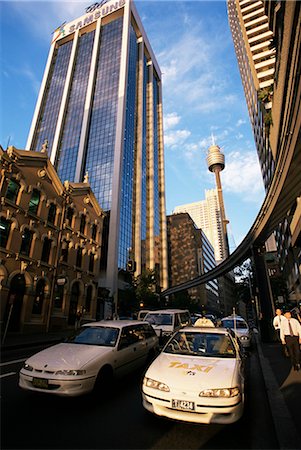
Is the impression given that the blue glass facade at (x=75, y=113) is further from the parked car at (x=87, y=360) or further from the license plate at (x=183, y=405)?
the license plate at (x=183, y=405)

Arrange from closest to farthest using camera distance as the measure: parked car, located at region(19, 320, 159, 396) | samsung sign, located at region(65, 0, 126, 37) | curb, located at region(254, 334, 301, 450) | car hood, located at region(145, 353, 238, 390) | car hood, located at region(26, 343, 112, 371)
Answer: curb, located at region(254, 334, 301, 450) → car hood, located at region(145, 353, 238, 390) → parked car, located at region(19, 320, 159, 396) → car hood, located at region(26, 343, 112, 371) → samsung sign, located at region(65, 0, 126, 37)

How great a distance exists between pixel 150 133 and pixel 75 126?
2880cm

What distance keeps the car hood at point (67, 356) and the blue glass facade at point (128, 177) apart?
1771 inches

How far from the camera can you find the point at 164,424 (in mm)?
4422

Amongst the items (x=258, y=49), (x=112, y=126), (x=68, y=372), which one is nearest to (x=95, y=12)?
(x=112, y=126)

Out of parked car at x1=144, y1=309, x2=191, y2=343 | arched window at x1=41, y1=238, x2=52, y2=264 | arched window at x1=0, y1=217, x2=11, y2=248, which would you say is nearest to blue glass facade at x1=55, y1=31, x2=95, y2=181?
arched window at x1=41, y1=238, x2=52, y2=264

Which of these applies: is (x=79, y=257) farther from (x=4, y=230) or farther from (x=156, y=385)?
(x=156, y=385)

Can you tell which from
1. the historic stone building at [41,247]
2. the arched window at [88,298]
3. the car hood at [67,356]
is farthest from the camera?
the arched window at [88,298]

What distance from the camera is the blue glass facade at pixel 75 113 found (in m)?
63.8

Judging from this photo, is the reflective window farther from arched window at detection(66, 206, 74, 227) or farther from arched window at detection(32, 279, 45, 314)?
arched window at detection(32, 279, 45, 314)

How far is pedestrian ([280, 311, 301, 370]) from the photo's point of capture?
24.8 feet

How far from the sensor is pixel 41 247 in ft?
69.8

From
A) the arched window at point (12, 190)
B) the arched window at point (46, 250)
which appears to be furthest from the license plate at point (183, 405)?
the arched window at point (46, 250)

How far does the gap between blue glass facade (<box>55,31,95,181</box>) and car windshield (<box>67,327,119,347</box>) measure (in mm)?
58135
